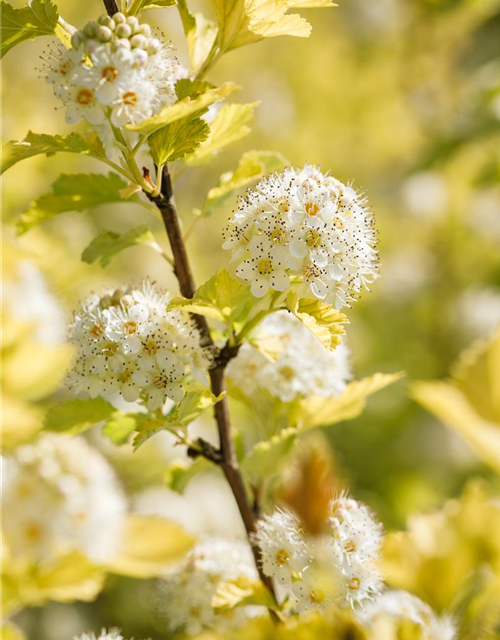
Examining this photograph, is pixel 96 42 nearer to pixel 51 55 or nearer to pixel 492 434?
pixel 51 55

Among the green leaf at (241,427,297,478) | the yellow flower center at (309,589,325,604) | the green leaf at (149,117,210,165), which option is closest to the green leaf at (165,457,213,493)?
the green leaf at (241,427,297,478)

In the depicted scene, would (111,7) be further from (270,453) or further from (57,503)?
(57,503)

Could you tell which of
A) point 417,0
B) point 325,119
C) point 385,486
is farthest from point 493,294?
point 325,119

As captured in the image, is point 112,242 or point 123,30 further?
point 112,242

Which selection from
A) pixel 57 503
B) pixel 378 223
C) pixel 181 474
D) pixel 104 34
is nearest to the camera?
pixel 104 34

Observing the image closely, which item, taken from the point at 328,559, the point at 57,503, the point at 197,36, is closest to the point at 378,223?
the point at 57,503

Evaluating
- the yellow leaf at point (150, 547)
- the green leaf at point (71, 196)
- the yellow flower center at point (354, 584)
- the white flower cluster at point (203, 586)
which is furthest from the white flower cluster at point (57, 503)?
the yellow flower center at point (354, 584)
